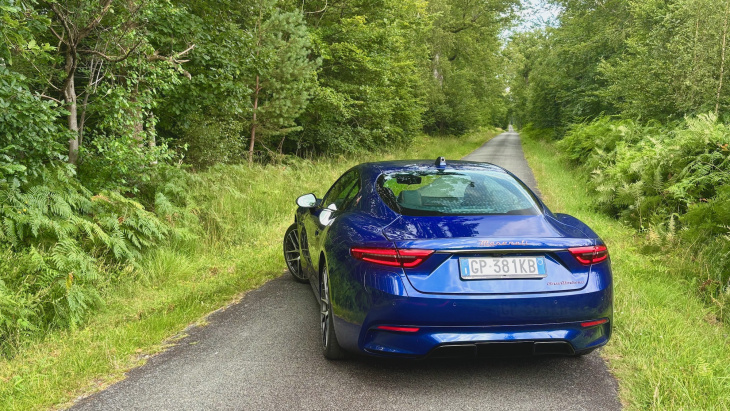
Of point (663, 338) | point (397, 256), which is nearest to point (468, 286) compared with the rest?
point (397, 256)

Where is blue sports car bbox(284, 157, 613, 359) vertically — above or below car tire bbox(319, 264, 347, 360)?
above

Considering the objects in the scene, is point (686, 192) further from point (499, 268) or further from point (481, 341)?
point (481, 341)

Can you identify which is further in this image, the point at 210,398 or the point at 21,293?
the point at 21,293

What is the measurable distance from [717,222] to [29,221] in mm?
7494

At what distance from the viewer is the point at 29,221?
454 centimetres

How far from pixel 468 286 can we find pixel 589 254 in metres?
0.82

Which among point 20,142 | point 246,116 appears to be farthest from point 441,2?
point 20,142

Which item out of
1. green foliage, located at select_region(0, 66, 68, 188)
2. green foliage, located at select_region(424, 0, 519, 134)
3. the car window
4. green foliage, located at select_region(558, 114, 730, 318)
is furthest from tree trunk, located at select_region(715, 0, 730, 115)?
green foliage, located at select_region(424, 0, 519, 134)

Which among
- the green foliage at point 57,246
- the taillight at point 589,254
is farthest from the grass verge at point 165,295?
the taillight at point 589,254

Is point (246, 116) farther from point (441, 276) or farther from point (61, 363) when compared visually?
point (441, 276)

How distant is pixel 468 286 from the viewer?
9.02 feet

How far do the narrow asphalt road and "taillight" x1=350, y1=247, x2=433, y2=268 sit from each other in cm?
84

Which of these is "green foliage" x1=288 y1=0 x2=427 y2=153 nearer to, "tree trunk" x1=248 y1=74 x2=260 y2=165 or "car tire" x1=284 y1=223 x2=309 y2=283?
"tree trunk" x1=248 y1=74 x2=260 y2=165

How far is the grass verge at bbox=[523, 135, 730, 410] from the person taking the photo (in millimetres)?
2822
